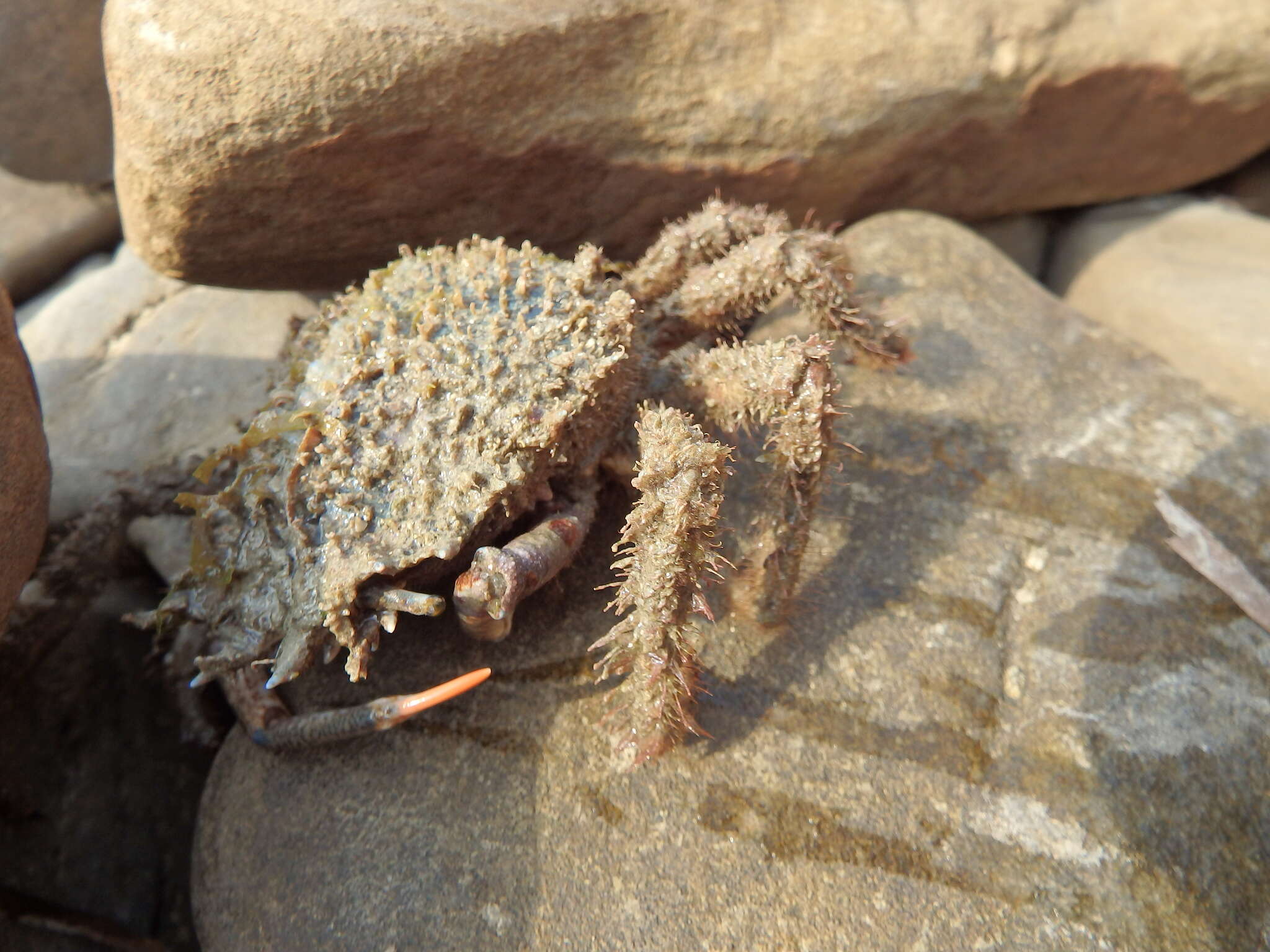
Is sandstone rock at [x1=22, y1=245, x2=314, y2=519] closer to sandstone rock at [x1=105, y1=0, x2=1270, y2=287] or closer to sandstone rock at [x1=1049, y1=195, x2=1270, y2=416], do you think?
sandstone rock at [x1=105, y1=0, x2=1270, y2=287]

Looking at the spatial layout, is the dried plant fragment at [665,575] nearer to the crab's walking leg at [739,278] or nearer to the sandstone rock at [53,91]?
the crab's walking leg at [739,278]

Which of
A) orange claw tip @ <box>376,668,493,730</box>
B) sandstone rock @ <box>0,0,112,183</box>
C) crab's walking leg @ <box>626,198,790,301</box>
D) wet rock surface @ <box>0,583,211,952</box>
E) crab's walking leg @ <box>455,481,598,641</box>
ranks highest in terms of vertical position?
sandstone rock @ <box>0,0,112,183</box>

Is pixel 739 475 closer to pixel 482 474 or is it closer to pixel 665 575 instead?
pixel 665 575

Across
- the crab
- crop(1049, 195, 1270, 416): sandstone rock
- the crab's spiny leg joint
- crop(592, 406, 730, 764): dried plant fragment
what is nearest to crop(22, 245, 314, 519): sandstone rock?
the crab

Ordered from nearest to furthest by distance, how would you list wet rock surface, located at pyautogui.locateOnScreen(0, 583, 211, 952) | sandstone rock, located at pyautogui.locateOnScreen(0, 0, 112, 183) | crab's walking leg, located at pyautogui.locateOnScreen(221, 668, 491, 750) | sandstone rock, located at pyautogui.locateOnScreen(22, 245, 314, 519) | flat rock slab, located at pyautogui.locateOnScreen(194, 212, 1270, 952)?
1. flat rock slab, located at pyautogui.locateOnScreen(194, 212, 1270, 952)
2. crab's walking leg, located at pyautogui.locateOnScreen(221, 668, 491, 750)
3. wet rock surface, located at pyautogui.locateOnScreen(0, 583, 211, 952)
4. sandstone rock, located at pyautogui.locateOnScreen(22, 245, 314, 519)
5. sandstone rock, located at pyautogui.locateOnScreen(0, 0, 112, 183)

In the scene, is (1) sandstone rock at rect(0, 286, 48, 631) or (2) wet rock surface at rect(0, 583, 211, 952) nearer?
(1) sandstone rock at rect(0, 286, 48, 631)

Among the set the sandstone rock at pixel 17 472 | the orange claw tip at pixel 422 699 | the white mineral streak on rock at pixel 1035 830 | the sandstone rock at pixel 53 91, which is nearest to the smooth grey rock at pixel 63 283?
the sandstone rock at pixel 53 91

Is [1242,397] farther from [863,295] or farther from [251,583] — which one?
[251,583]
